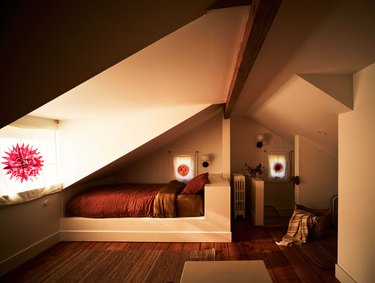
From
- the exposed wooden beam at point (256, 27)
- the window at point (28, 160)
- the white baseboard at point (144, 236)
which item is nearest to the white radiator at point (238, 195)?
the white baseboard at point (144, 236)

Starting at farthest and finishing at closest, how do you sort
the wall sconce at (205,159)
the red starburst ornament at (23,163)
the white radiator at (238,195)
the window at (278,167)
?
the window at (278,167)
the wall sconce at (205,159)
the white radiator at (238,195)
the red starburst ornament at (23,163)

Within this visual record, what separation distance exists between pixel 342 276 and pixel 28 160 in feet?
13.2

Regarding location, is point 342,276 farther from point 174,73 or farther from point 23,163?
point 23,163

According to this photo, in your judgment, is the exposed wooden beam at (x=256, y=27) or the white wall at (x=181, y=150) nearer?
the exposed wooden beam at (x=256, y=27)

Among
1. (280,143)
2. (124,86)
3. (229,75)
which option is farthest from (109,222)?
(280,143)

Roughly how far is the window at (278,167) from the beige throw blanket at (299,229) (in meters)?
1.57

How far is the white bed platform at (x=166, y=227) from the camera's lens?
303cm

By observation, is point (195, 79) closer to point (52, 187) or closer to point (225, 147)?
point (225, 147)

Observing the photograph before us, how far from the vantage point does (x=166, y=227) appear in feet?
10.1

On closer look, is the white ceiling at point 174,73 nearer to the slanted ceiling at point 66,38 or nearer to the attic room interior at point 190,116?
the attic room interior at point 190,116

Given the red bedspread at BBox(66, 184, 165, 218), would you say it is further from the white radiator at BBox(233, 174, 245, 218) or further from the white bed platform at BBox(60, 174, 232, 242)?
the white radiator at BBox(233, 174, 245, 218)

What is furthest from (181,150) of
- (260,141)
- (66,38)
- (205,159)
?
(66,38)

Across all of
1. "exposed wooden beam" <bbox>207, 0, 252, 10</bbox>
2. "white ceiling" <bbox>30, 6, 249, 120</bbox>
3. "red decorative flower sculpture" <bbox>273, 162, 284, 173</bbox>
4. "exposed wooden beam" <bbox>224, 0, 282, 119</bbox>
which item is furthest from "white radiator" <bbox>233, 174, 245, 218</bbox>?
"exposed wooden beam" <bbox>207, 0, 252, 10</bbox>

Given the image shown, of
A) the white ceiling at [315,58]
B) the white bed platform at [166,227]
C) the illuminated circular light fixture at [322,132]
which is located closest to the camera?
the white ceiling at [315,58]
